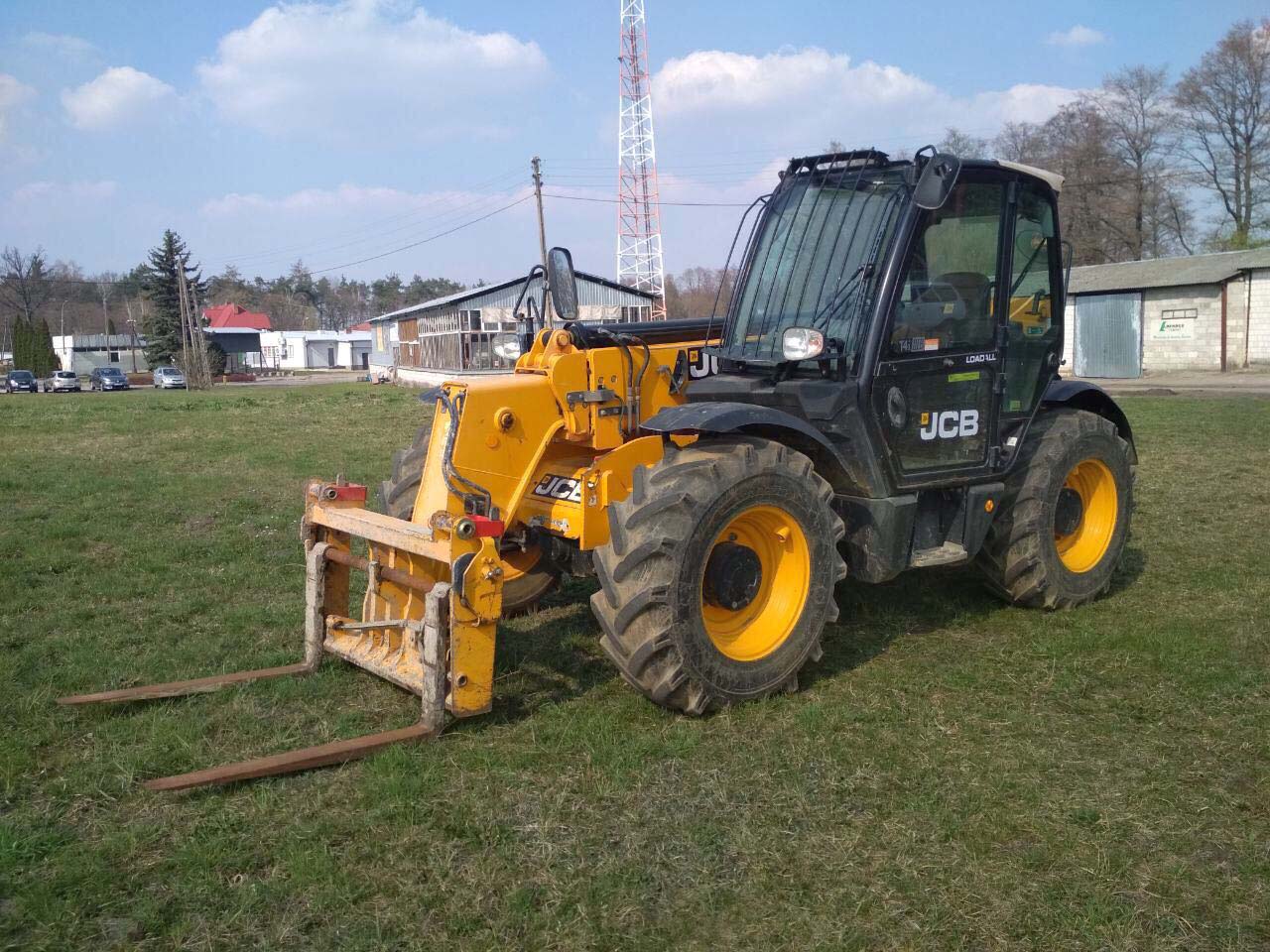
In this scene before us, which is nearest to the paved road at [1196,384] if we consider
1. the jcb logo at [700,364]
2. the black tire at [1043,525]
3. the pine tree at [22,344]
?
the black tire at [1043,525]

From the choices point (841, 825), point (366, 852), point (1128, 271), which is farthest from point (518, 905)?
point (1128, 271)

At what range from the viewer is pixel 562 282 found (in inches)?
216

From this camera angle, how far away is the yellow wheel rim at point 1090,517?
6.83 m

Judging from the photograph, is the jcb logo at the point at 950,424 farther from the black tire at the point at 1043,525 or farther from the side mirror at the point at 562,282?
the side mirror at the point at 562,282

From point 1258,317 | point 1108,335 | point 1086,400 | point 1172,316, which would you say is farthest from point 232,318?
point 1086,400

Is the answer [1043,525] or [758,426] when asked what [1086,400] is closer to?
[1043,525]

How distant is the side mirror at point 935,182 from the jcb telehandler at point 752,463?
0.04 ft

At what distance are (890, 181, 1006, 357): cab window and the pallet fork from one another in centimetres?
267

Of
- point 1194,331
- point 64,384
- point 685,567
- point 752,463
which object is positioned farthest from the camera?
point 64,384

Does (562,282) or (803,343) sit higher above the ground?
(562,282)

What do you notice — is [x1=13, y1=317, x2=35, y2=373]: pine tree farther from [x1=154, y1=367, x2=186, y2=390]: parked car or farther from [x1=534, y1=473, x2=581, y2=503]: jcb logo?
[x1=534, y1=473, x2=581, y2=503]: jcb logo

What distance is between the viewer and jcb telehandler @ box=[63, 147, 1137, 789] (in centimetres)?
462

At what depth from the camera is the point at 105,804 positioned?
397cm

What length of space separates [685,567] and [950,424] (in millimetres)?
2131
